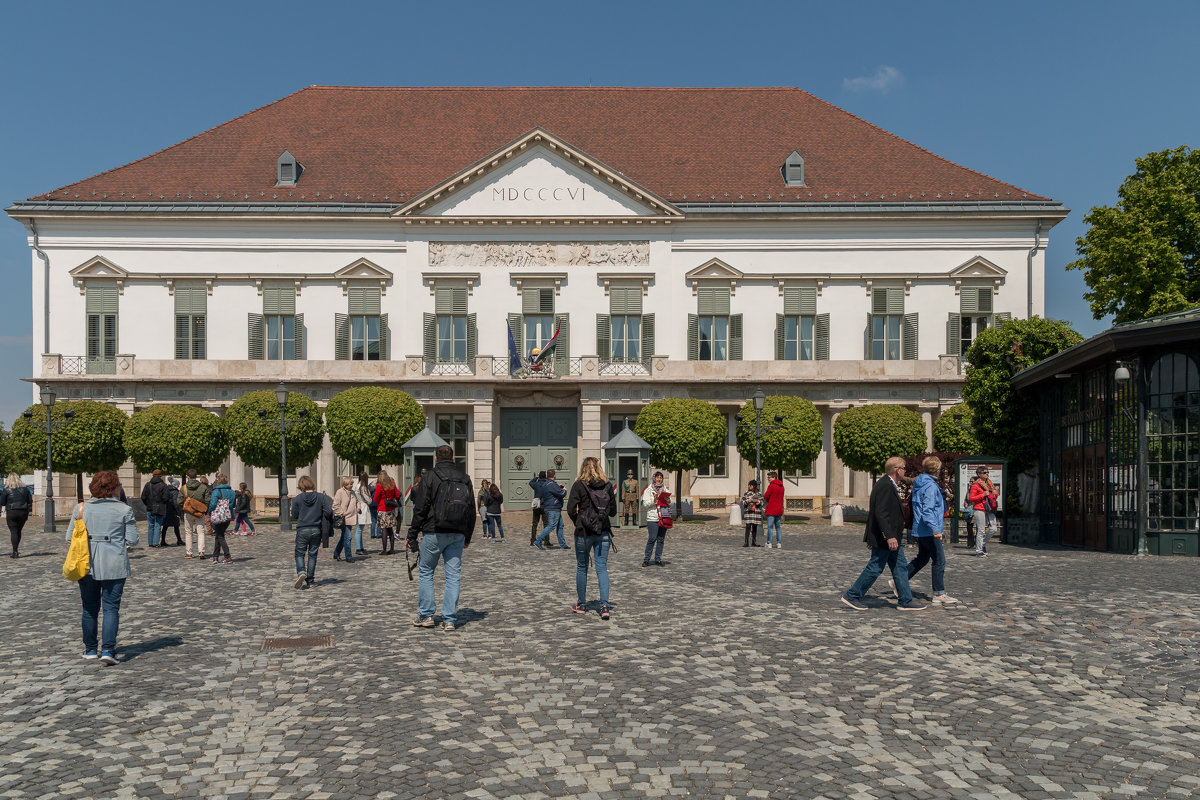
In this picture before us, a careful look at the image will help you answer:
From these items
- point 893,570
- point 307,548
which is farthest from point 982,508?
point 307,548

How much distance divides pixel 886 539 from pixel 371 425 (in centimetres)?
2461

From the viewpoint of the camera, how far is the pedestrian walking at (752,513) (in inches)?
928

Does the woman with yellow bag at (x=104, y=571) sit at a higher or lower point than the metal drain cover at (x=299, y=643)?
higher

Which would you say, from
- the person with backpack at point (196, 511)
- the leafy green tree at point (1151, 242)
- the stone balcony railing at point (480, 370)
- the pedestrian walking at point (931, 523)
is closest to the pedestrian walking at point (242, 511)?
the person with backpack at point (196, 511)

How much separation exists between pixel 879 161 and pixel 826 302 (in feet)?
22.9

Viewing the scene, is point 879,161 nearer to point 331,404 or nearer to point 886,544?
point 331,404

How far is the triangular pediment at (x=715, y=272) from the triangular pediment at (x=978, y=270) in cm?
858

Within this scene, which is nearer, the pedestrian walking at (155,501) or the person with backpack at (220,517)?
the person with backpack at (220,517)

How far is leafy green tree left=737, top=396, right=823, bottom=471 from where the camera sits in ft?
108

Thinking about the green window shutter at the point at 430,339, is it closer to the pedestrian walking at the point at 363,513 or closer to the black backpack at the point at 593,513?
the pedestrian walking at the point at 363,513

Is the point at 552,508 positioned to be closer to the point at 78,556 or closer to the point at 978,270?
the point at 78,556

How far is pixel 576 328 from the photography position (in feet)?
129

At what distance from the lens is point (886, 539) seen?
11.8 m

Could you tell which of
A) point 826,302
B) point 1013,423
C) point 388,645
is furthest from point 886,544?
point 826,302
